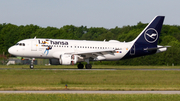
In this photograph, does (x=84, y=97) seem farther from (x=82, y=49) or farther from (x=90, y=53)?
(x=82, y=49)

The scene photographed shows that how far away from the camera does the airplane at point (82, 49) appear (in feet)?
159

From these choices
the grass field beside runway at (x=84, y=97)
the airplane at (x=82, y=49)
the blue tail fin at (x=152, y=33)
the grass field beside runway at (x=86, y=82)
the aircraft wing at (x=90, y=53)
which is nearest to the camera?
the grass field beside runway at (x=84, y=97)

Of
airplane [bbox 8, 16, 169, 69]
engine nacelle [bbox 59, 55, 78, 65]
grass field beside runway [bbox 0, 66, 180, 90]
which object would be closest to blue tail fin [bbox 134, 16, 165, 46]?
airplane [bbox 8, 16, 169, 69]

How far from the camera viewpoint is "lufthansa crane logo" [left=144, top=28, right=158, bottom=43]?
54.5 metres

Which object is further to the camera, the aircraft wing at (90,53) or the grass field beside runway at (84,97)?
the aircraft wing at (90,53)

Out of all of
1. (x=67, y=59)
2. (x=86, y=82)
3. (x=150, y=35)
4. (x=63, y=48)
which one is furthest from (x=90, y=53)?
(x=86, y=82)

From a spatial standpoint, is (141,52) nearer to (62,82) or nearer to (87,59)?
(87,59)

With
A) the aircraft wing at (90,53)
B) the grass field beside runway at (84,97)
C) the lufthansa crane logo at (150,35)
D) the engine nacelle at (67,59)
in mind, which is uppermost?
the lufthansa crane logo at (150,35)

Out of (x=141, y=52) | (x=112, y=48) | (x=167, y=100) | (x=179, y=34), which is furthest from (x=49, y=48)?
(x=179, y=34)

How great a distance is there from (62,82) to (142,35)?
86.1ft

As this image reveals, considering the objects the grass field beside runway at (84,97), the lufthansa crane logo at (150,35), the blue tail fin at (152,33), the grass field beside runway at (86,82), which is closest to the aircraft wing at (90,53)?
the blue tail fin at (152,33)

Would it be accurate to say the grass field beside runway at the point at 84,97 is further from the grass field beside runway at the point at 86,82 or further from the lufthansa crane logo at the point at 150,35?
the lufthansa crane logo at the point at 150,35

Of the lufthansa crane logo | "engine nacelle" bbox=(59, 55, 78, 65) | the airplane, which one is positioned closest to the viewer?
"engine nacelle" bbox=(59, 55, 78, 65)

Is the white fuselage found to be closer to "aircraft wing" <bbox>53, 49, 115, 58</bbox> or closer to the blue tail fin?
"aircraft wing" <bbox>53, 49, 115, 58</bbox>
